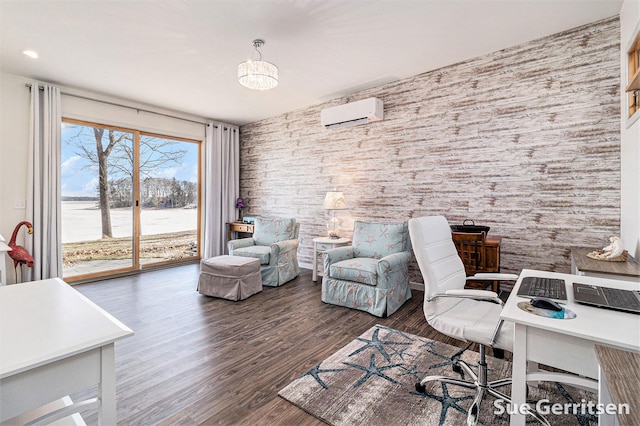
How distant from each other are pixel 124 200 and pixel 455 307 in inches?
192

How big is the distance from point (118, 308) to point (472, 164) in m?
4.12

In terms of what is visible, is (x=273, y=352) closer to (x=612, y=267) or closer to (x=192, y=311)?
(x=192, y=311)

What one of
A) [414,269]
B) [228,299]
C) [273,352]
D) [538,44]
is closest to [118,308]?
[228,299]

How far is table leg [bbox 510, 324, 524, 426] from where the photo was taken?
113 centimetres

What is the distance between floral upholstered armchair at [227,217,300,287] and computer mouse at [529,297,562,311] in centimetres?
316

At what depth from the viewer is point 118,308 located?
319cm

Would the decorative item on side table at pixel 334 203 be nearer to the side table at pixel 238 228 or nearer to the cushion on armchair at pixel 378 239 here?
the cushion on armchair at pixel 378 239

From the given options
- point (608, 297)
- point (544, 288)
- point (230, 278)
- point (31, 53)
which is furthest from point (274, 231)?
point (608, 297)

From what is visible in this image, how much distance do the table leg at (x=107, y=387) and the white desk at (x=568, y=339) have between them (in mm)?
1321

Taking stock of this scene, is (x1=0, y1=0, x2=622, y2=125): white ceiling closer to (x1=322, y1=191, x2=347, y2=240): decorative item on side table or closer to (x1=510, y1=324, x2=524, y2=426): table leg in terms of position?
(x1=322, y1=191, x2=347, y2=240): decorative item on side table

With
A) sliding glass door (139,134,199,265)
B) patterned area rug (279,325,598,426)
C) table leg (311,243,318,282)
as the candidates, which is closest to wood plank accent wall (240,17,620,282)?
table leg (311,243,318,282)

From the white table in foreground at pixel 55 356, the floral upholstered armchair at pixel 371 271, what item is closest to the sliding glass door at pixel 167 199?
the floral upholstered armchair at pixel 371 271

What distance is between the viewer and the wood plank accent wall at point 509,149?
8.75 feet

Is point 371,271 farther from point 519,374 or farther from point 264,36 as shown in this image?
point 264,36
